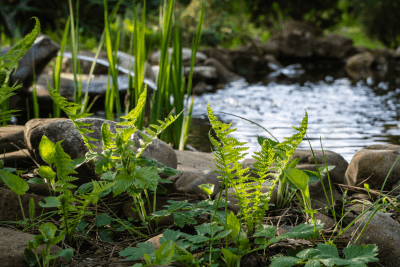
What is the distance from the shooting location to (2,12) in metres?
7.61

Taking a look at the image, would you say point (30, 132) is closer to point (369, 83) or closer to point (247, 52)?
point (369, 83)

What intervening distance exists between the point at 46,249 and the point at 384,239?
97 cm

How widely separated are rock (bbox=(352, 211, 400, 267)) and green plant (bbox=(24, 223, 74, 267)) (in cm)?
83

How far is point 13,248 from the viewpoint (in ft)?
3.18

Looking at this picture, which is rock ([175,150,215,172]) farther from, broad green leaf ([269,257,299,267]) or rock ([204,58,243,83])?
rock ([204,58,243,83])

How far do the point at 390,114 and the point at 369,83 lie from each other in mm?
3426

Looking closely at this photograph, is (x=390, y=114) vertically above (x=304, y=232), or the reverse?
(x=304, y=232)

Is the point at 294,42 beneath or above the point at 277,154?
above

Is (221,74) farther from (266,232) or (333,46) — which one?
(266,232)

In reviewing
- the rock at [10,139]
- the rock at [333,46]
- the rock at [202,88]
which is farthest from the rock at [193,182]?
the rock at [333,46]

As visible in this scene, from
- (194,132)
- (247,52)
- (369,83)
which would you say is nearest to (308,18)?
(247,52)

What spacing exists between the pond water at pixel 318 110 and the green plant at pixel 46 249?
4.58 ft

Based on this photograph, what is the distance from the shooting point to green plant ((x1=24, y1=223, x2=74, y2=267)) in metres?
0.89

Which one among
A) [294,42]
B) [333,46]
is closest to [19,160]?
[294,42]
